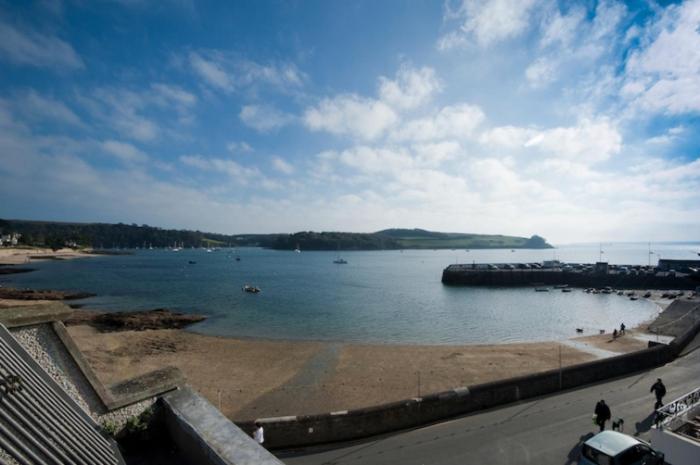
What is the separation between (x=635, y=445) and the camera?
9.20 metres

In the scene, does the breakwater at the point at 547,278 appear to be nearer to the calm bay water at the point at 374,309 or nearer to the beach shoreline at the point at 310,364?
the calm bay water at the point at 374,309

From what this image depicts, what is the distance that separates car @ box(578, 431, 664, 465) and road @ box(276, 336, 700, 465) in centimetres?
120

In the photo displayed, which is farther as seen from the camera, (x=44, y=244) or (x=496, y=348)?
(x=44, y=244)

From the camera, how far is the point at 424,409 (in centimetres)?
1276

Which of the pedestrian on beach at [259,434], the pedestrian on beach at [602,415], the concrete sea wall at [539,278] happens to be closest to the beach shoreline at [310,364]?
the pedestrian on beach at [259,434]

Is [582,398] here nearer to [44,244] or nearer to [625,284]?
[625,284]

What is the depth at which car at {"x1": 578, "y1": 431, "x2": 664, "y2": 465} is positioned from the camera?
893 cm

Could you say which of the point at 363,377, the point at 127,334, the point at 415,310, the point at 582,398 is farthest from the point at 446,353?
the point at 127,334

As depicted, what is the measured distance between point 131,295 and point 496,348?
5657cm

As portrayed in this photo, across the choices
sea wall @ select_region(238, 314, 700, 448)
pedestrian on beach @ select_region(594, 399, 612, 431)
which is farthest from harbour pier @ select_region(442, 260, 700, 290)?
pedestrian on beach @ select_region(594, 399, 612, 431)

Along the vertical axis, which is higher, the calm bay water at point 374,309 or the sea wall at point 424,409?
the sea wall at point 424,409

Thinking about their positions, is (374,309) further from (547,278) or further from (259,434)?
(547,278)

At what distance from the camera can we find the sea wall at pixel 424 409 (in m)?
11.2

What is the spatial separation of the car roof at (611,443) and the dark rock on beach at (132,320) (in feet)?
127
